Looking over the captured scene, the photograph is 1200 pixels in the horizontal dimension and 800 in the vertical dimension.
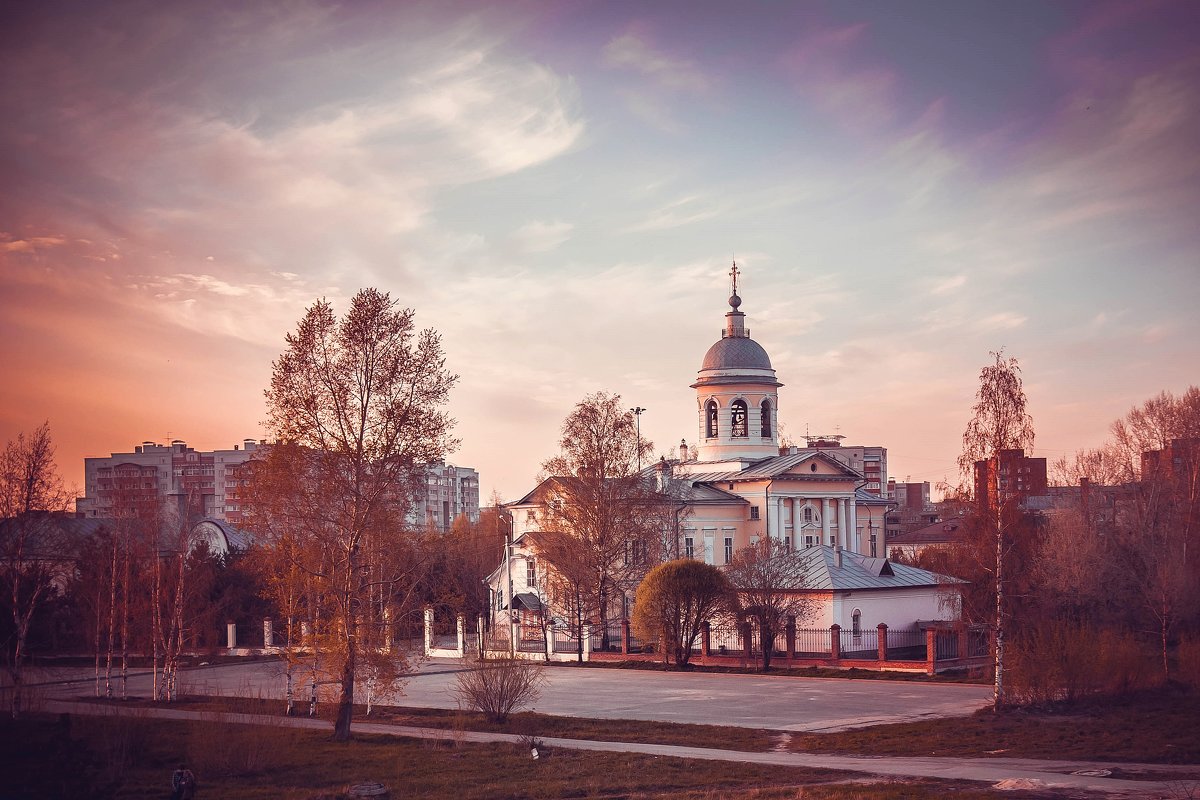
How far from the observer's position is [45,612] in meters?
45.5

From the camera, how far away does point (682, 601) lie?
1478 inches

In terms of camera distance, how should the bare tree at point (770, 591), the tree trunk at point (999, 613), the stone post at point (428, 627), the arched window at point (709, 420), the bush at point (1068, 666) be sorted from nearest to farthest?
the bush at point (1068, 666)
the tree trunk at point (999, 613)
the stone post at point (428, 627)
the bare tree at point (770, 591)
the arched window at point (709, 420)

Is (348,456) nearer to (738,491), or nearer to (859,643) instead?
(859,643)

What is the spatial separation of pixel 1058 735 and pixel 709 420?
4111 cm

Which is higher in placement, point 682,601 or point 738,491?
point 738,491

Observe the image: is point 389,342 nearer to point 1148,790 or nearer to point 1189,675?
point 1148,790

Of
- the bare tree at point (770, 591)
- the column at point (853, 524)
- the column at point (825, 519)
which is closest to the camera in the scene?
the bare tree at point (770, 591)

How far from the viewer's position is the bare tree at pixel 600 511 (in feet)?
145

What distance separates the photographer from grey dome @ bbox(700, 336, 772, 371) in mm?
60938

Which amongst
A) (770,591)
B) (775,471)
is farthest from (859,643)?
(775,471)

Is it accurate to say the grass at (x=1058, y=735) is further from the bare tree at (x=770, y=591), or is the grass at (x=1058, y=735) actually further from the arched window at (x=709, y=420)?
the arched window at (x=709, y=420)

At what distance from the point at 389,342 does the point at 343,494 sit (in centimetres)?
309

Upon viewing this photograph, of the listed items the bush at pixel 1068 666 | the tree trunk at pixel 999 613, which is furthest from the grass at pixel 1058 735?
the tree trunk at pixel 999 613

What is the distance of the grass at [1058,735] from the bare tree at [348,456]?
8709mm
